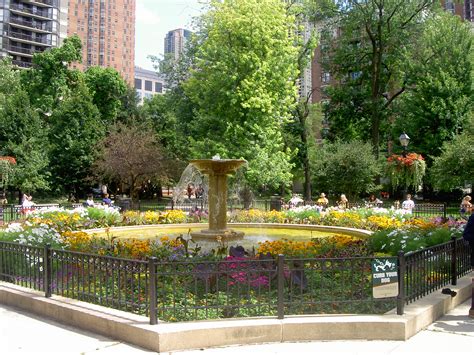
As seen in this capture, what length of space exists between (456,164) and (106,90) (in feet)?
125

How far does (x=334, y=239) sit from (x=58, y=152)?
135 feet

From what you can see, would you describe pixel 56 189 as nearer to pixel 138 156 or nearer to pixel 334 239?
pixel 138 156

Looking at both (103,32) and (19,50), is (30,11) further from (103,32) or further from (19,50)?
(103,32)

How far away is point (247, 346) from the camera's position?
20.8 feet

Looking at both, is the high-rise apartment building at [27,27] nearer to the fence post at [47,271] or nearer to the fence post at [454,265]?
the fence post at [47,271]

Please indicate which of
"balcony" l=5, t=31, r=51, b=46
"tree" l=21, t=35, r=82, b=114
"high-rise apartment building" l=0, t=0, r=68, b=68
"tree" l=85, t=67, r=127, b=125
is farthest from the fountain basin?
"balcony" l=5, t=31, r=51, b=46

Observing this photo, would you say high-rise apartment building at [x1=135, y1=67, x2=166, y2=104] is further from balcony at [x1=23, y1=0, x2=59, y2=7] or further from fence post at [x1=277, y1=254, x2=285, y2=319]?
fence post at [x1=277, y1=254, x2=285, y2=319]

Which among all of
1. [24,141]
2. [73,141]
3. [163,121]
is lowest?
[24,141]

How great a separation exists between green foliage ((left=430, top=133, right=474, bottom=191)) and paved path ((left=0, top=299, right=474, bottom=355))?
26.6 metres

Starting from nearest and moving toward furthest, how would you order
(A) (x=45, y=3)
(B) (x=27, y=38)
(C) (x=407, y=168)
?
(C) (x=407, y=168)
(B) (x=27, y=38)
(A) (x=45, y=3)

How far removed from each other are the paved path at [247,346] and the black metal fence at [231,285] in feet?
1.72

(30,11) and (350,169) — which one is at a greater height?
(30,11)

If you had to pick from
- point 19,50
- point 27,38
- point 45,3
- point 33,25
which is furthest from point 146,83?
point 19,50

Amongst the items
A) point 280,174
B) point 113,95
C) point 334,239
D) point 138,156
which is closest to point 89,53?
point 113,95
